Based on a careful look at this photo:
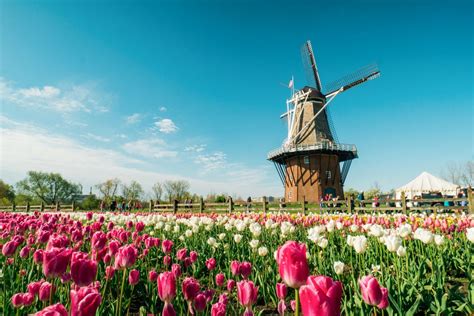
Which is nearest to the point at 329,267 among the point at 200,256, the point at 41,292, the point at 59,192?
the point at 200,256

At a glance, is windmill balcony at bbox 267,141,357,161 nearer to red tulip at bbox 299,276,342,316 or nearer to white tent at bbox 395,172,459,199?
white tent at bbox 395,172,459,199

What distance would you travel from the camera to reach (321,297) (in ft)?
2.89

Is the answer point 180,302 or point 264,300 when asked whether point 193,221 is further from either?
point 180,302

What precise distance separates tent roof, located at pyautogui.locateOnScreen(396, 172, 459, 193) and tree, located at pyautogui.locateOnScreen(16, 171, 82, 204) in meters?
62.9

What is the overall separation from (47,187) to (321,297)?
7167 cm

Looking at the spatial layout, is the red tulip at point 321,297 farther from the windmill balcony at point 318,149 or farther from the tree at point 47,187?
the tree at point 47,187

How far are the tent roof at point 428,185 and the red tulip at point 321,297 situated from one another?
24.7 meters

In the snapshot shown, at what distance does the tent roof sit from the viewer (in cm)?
2170

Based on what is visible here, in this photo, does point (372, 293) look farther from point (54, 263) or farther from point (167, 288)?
point (54, 263)

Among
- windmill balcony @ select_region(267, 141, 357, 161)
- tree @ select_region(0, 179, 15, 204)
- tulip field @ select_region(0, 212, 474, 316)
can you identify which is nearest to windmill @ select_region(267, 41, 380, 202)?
windmill balcony @ select_region(267, 141, 357, 161)

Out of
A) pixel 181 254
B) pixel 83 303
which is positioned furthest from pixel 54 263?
pixel 181 254

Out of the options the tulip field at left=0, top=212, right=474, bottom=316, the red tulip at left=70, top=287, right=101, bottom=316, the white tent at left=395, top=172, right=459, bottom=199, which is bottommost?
the tulip field at left=0, top=212, right=474, bottom=316

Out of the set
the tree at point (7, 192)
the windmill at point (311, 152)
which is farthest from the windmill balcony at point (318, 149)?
the tree at point (7, 192)

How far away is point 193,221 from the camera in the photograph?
207 inches
